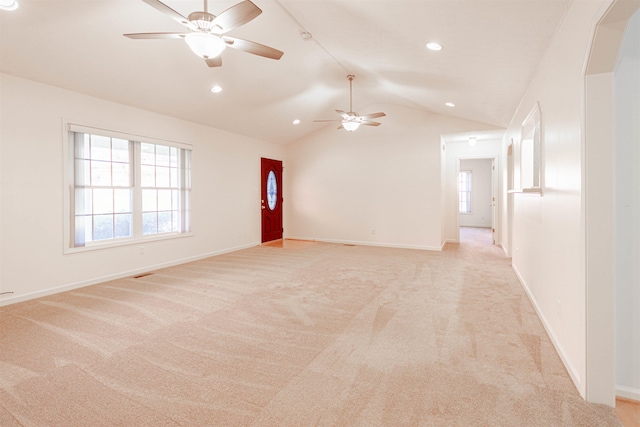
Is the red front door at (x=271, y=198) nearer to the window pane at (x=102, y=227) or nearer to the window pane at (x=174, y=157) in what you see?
the window pane at (x=174, y=157)

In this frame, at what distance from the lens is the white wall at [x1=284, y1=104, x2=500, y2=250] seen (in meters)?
7.14

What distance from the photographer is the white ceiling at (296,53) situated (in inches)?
112

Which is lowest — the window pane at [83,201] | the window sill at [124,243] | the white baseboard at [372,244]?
the white baseboard at [372,244]

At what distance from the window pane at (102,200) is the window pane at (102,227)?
9cm

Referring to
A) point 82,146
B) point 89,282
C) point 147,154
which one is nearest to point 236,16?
point 82,146

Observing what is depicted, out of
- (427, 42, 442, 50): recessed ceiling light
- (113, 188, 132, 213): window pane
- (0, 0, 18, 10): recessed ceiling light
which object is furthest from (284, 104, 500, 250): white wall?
(0, 0, 18, 10): recessed ceiling light

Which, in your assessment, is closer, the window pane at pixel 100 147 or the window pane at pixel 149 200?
the window pane at pixel 100 147

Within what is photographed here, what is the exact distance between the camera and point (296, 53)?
15.0 ft

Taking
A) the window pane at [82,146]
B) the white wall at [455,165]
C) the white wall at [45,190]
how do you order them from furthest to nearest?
the white wall at [455,165]
the window pane at [82,146]
the white wall at [45,190]

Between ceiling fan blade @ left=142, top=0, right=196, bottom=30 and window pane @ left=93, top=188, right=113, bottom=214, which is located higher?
ceiling fan blade @ left=142, top=0, right=196, bottom=30

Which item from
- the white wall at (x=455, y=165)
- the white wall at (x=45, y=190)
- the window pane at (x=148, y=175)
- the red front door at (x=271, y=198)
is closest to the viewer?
the white wall at (x=45, y=190)

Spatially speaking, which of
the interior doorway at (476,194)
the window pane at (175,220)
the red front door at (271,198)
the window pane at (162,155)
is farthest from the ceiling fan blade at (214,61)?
the interior doorway at (476,194)

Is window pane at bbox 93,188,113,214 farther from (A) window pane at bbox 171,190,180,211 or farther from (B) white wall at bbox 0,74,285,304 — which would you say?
(A) window pane at bbox 171,190,180,211

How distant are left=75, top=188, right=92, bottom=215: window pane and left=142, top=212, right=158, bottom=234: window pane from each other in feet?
2.87
